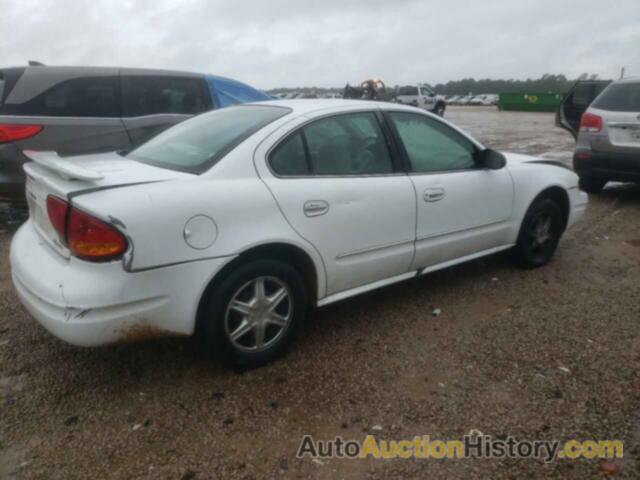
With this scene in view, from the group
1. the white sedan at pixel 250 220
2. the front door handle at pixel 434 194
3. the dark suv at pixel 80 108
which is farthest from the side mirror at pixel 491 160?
the dark suv at pixel 80 108

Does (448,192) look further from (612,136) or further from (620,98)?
(620,98)

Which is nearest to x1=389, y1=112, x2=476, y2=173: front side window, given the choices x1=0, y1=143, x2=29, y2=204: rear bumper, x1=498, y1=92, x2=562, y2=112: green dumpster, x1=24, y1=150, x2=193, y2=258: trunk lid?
x1=24, y1=150, x2=193, y2=258: trunk lid

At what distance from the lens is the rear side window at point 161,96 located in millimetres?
5520

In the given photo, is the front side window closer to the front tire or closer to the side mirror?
the side mirror

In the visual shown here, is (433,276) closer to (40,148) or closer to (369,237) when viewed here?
(369,237)

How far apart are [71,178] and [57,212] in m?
0.18

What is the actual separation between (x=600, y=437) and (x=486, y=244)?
1797 millimetres

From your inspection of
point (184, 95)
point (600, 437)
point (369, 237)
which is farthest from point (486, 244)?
point (184, 95)

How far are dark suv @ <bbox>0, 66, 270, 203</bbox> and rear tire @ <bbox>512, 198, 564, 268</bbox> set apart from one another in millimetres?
3316

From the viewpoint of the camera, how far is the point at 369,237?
3053 mm

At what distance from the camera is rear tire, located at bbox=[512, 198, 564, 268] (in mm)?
4136

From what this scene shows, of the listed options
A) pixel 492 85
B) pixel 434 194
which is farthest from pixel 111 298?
pixel 492 85

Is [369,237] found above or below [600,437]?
above

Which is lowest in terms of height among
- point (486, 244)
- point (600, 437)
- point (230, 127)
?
point (600, 437)
